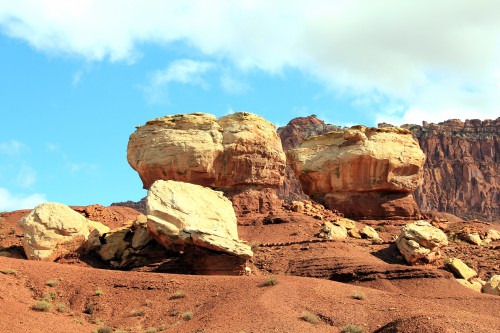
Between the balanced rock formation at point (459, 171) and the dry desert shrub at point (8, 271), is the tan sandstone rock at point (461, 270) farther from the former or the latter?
the balanced rock formation at point (459, 171)

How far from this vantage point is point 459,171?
11175cm

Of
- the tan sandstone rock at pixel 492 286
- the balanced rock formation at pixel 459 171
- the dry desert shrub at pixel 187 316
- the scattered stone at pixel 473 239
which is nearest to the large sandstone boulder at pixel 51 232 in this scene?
the dry desert shrub at pixel 187 316

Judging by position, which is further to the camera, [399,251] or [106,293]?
[399,251]

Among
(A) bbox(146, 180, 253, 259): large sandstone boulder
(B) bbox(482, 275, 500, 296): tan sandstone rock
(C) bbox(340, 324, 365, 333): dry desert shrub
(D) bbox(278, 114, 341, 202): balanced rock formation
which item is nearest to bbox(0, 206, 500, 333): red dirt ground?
(C) bbox(340, 324, 365, 333): dry desert shrub

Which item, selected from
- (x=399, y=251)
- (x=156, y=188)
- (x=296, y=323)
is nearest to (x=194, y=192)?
(x=156, y=188)

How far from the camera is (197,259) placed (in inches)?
985

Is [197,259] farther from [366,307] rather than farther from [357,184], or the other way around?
[357,184]

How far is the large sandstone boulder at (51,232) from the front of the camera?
25.7 m

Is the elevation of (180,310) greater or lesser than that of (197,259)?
lesser

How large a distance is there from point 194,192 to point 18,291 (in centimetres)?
983

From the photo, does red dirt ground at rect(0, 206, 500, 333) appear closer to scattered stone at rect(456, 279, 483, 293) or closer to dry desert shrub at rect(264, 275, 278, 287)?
dry desert shrub at rect(264, 275, 278, 287)

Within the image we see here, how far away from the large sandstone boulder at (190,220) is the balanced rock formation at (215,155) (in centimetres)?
625

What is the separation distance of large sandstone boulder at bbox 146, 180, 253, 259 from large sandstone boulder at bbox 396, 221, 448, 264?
310 inches

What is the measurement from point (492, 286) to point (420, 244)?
388 cm
